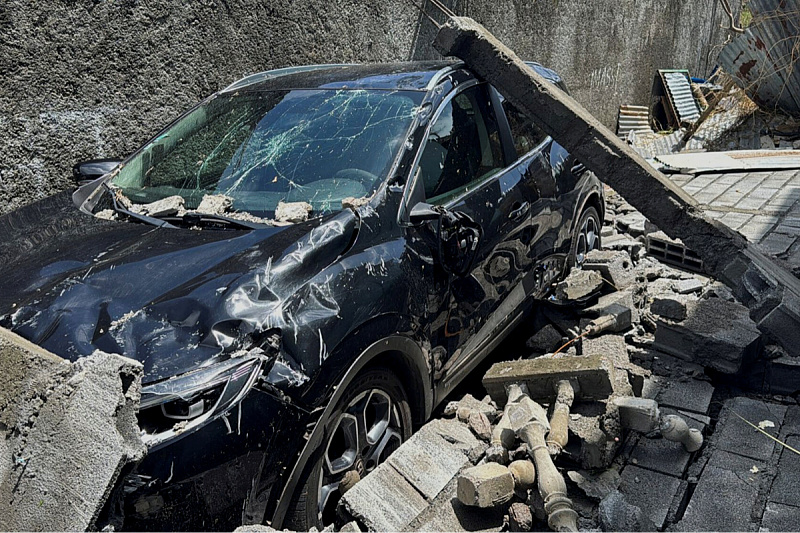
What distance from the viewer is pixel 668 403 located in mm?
3475

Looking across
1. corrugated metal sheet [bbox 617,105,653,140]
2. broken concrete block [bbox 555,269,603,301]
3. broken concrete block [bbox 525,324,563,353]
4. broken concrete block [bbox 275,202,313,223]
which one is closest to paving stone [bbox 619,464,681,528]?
broken concrete block [bbox 525,324,563,353]

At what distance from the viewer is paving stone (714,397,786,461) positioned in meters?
3.10

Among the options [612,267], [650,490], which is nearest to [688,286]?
[612,267]

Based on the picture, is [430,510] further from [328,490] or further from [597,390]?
[597,390]

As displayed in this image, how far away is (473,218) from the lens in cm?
352

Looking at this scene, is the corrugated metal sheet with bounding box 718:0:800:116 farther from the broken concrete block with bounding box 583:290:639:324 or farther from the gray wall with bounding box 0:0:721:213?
the broken concrete block with bounding box 583:290:639:324

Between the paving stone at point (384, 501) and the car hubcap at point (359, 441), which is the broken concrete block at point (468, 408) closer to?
the car hubcap at point (359, 441)

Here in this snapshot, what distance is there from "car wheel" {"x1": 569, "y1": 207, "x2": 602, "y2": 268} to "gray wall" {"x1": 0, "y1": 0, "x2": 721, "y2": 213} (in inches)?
132

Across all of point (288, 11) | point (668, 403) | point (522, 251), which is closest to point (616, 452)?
point (668, 403)

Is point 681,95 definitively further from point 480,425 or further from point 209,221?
point 209,221

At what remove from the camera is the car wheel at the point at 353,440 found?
2.48 m

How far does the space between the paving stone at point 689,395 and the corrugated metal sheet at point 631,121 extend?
10761 millimetres

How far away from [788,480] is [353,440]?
1.88 m

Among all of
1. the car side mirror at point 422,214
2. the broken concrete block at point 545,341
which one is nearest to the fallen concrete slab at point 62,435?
the car side mirror at point 422,214
